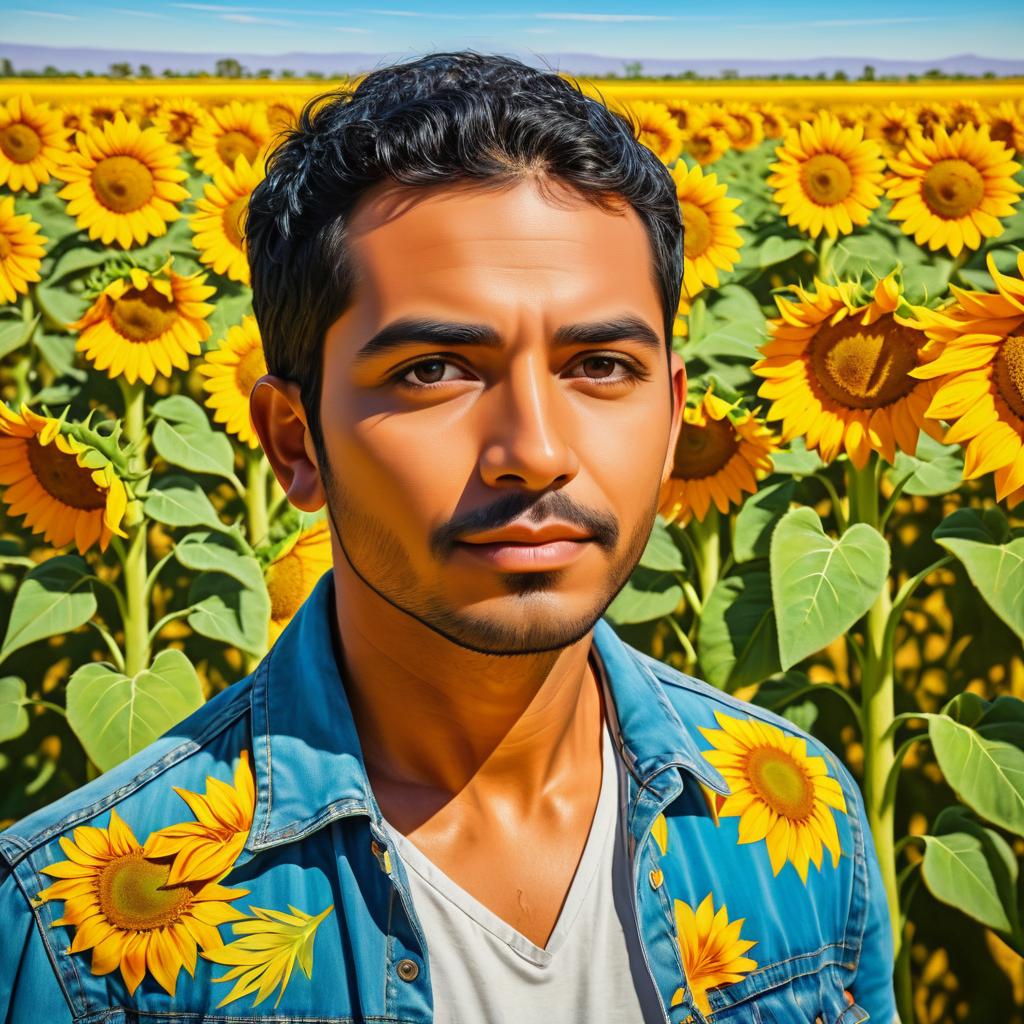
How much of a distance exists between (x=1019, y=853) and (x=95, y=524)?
5.40ft

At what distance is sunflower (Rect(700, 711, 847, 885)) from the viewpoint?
1.31 meters

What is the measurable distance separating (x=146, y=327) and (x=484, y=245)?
1.30m

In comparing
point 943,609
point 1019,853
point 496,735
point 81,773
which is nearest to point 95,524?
point 81,773

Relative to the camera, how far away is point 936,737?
1.84 metres

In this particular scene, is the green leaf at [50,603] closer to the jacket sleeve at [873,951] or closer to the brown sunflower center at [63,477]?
the brown sunflower center at [63,477]

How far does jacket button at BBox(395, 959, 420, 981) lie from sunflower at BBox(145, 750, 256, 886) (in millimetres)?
193

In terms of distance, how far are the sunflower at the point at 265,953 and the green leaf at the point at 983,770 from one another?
1.08 meters

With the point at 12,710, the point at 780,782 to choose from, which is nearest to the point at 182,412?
the point at 12,710

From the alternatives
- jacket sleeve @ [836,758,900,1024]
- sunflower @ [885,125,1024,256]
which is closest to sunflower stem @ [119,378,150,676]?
jacket sleeve @ [836,758,900,1024]

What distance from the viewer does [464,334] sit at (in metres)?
1.05

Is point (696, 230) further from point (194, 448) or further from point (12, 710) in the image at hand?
point (12, 710)

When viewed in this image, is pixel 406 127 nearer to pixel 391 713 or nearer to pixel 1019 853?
pixel 391 713

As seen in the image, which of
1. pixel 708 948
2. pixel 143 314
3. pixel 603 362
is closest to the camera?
pixel 603 362

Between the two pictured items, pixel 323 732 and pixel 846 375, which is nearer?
pixel 323 732
